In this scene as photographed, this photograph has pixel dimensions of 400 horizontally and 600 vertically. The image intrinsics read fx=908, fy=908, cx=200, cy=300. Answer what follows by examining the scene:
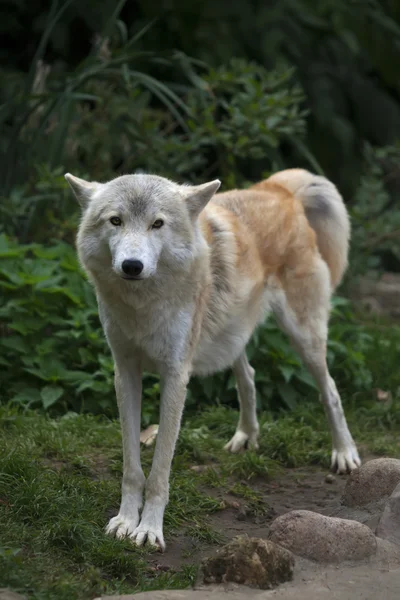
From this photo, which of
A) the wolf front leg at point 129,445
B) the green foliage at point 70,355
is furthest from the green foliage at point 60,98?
the wolf front leg at point 129,445

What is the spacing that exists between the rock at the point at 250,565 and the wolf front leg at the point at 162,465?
63 centimetres

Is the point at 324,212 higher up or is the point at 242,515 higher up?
the point at 324,212

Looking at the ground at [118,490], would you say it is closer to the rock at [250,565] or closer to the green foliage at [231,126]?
the rock at [250,565]

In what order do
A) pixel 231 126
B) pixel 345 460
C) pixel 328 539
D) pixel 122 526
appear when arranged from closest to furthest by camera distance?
1. pixel 328 539
2. pixel 122 526
3. pixel 345 460
4. pixel 231 126

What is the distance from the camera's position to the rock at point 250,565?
333 centimetres

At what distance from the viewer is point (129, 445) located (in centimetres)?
423

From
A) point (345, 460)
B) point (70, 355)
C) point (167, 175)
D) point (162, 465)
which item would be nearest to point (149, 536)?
point (162, 465)

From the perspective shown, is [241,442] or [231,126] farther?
[231,126]

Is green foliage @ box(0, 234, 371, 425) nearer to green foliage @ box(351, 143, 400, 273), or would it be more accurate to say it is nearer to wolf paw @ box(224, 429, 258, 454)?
wolf paw @ box(224, 429, 258, 454)

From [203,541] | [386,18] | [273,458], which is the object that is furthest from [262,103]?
[203,541]

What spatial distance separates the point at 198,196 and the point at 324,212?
1.67m

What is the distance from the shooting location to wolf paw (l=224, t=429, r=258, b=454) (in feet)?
17.7

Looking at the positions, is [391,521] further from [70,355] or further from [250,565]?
[70,355]

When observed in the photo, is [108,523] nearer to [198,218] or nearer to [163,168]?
[198,218]
